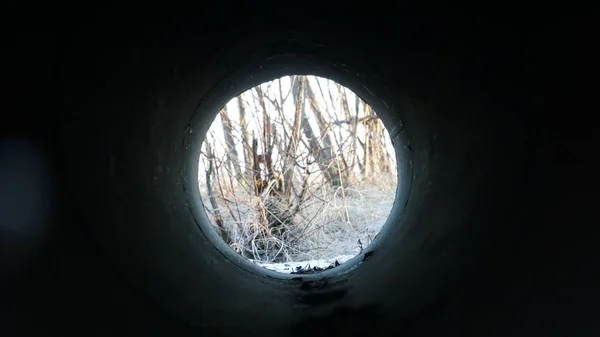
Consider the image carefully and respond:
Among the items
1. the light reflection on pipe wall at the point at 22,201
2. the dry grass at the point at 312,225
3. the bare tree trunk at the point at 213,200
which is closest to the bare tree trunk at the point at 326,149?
the dry grass at the point at 312,225

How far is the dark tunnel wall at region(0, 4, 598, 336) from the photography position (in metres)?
1.06

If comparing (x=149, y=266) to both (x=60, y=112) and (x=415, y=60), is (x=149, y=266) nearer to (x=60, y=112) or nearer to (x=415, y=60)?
(x=60, y=112)

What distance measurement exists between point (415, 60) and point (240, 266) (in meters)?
0.71

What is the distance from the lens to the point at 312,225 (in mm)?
4230

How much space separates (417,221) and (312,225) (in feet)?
9.34

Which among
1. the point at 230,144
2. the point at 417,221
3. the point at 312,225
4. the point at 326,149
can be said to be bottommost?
the point at 417,221

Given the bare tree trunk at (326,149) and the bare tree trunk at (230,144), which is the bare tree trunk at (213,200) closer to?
the bare tree trunk at (230,144)

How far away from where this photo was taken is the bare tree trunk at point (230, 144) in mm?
4348

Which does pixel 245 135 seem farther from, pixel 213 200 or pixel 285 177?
pixel 213 200

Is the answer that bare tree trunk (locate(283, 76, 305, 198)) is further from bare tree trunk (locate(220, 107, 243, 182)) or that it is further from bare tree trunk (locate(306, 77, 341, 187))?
bare tree trunk (locate(220, 107, 243, 182))

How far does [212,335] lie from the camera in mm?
1214

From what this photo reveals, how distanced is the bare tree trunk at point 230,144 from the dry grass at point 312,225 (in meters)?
0.16

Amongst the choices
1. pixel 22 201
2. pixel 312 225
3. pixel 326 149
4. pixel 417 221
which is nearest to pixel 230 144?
pixel 326 149

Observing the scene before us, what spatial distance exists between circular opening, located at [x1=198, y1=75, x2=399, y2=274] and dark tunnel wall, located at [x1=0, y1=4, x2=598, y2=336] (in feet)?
8.49
